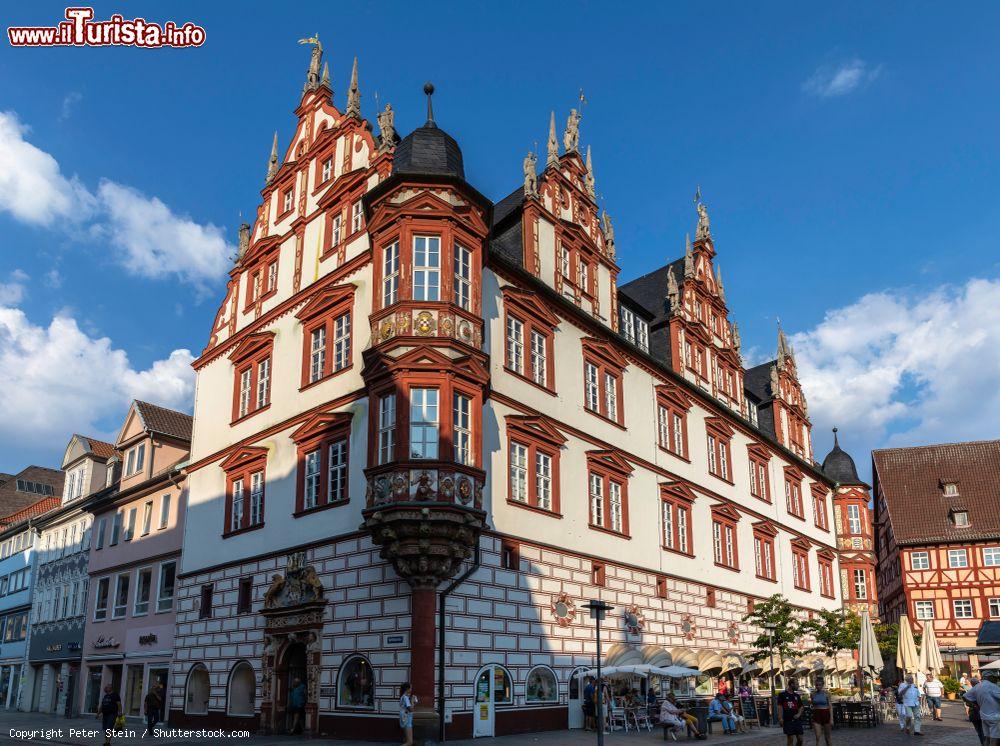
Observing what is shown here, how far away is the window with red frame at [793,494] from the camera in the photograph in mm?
47438

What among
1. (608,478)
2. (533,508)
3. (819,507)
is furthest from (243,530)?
(819,507)

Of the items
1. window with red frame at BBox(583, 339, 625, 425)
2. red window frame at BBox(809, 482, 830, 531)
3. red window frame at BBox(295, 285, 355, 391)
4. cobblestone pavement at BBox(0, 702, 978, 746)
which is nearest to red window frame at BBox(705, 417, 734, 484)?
window with red frame at BBox(583, 339, 625, 425)

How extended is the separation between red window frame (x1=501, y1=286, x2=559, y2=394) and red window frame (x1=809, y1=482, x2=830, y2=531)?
90.7ft

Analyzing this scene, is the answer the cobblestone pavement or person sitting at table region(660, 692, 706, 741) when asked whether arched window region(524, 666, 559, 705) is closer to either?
the cobblestone pavement

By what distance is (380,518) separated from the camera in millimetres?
22688

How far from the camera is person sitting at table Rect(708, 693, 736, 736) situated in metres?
27.2

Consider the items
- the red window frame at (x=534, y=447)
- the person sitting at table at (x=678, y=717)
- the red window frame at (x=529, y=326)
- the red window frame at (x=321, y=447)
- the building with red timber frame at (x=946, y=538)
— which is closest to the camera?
the person sitting at table at (x=678, y=717)

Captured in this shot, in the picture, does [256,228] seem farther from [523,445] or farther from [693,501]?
[693,501]

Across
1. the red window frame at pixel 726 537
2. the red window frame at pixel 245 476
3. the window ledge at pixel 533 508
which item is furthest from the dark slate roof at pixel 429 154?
the red window frame at pixel 726 537

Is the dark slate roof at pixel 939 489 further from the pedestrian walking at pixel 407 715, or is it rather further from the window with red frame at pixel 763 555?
the pedestrian walking at pixel 407 715

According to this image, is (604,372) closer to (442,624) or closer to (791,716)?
(442,624)

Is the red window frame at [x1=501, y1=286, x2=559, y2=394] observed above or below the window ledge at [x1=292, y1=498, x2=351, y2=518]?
above

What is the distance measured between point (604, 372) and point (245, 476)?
1238 cm

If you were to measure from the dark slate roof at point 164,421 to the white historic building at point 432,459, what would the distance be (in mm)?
5593
